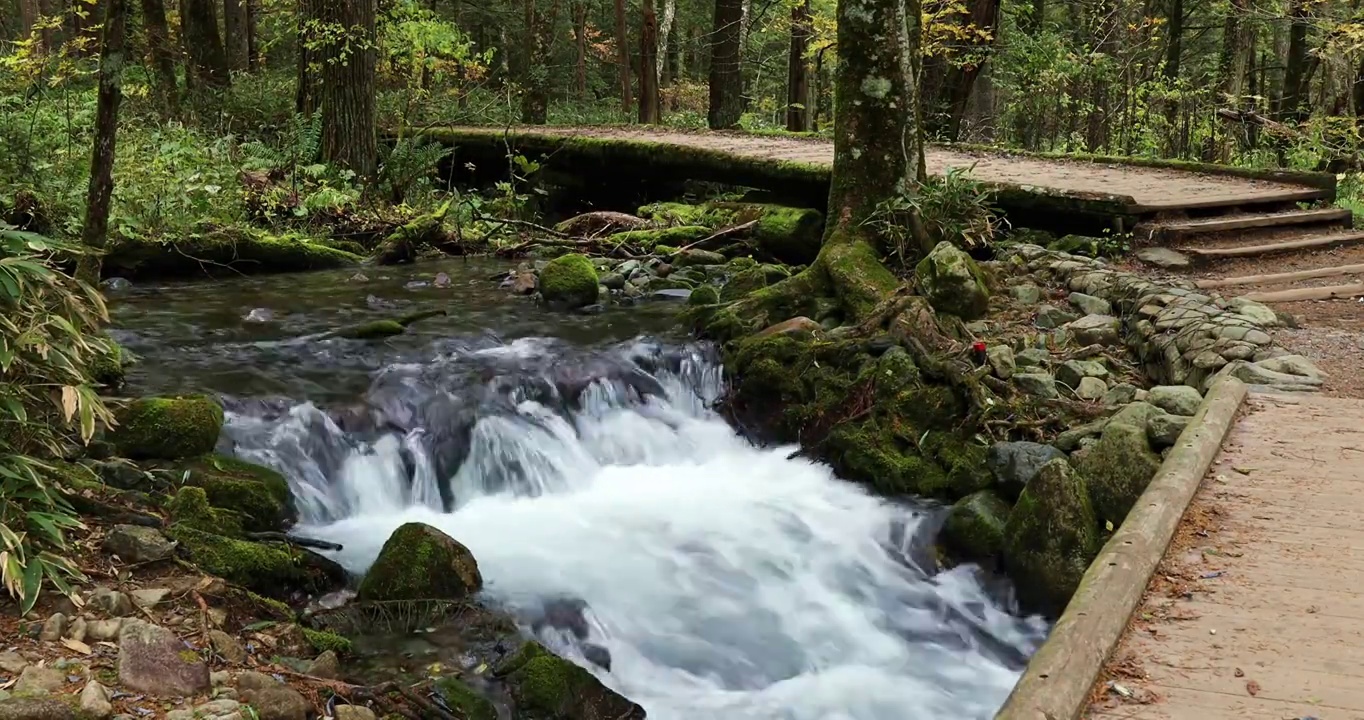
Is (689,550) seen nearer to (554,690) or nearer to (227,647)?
(554,690)

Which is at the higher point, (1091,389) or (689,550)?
(1091,389)

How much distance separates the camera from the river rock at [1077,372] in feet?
25.6

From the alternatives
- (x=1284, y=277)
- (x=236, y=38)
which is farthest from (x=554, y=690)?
(x=236, y=38)

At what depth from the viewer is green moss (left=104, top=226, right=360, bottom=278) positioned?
11531 mm

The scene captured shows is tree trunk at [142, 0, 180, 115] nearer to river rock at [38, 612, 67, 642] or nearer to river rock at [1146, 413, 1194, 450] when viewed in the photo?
river rock at [38, 612, 67, 642]

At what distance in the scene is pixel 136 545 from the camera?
4.80m

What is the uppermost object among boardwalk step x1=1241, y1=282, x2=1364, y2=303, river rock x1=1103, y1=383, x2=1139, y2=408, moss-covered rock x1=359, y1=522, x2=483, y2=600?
boardwalk step x1=1241, y1=282, x2=1364, y2=303

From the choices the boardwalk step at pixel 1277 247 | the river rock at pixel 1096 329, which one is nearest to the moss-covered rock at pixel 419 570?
the river rock at pixel 1096 329

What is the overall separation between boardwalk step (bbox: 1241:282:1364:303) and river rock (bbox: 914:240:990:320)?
2.21 metres

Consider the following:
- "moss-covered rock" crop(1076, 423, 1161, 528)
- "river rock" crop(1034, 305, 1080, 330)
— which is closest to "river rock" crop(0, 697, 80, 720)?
"moss-covered rock" crop(1076, 423, 1161, 528)

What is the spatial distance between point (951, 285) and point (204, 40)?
16.6m

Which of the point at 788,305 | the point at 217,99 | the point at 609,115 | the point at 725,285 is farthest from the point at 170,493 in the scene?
the point at 609,115

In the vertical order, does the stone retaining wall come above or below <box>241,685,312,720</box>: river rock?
above

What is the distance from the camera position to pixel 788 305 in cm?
976
